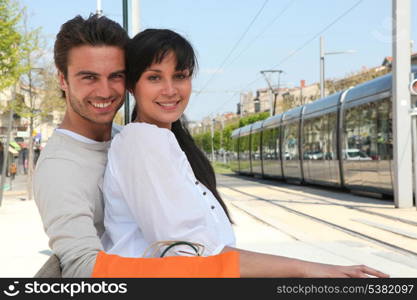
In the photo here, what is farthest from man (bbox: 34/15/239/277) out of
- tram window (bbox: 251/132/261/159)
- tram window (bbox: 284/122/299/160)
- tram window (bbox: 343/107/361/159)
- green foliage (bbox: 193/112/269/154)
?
green foliage (bbox: 193/112/269/154)

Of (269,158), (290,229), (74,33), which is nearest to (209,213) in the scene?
(74,33)

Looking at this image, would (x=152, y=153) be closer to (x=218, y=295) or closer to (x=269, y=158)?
(x=218, y=295)

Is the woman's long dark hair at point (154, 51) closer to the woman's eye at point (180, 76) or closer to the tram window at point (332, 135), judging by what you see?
the woman's eye at point (180, 76)

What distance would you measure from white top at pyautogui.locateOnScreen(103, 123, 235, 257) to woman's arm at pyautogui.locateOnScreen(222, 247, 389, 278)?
0.43 feet

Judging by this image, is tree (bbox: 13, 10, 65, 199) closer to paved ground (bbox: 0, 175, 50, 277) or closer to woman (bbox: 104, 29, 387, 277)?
paved ground (bbox: 0, 175, 50, 277)

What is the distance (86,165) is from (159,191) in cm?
35

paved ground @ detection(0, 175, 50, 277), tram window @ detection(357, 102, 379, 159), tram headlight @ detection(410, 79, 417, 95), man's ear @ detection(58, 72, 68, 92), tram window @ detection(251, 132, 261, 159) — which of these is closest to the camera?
man's ear @ detection(58, 72, 68, 92)

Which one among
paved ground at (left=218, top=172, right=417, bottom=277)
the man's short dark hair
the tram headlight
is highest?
the tram headlight

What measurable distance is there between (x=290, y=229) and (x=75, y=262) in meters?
8.60

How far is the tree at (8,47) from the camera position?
44.2 feet

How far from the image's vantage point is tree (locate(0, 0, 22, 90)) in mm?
13461

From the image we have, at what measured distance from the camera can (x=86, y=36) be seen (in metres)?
1.94

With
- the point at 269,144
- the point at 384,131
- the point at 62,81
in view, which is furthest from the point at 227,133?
the point at 62,81

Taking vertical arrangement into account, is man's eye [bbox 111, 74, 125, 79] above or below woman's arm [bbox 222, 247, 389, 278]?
above
